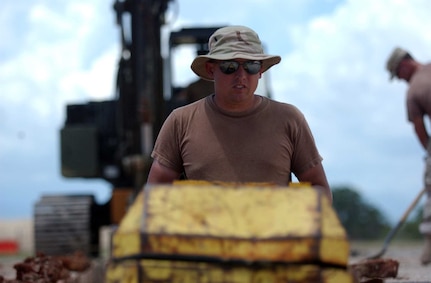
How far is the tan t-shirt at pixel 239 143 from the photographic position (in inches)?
164

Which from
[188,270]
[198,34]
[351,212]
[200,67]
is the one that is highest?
[198,34]

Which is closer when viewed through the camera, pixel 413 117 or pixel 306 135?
pixel 306 135

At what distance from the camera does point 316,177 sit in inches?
171

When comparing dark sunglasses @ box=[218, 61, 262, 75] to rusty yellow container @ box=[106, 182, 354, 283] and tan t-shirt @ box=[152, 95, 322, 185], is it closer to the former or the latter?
Answer: tan t-shirt @ box=[152, 95, 322, 185]

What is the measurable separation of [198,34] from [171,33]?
0.59 metres

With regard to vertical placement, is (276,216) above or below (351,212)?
above

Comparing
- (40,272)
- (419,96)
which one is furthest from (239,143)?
(419,96)

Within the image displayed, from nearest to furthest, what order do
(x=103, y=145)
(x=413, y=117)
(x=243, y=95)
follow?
(x=243, y=95) → (x=413, y=117) → (x=103, y=145)

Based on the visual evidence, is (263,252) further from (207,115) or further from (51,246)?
(51,246)

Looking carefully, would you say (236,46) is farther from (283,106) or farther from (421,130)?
(421,130)

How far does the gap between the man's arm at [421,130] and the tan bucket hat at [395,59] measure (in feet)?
1.74

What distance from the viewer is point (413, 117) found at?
10195 millimetres

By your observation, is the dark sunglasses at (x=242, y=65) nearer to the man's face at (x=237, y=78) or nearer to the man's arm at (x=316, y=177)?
the man's face at (x=237, y=78)

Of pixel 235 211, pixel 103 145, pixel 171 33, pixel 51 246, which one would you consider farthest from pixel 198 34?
pixel 235 211
